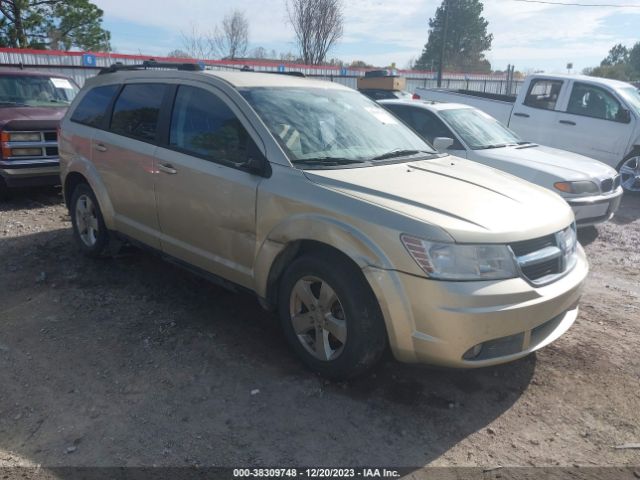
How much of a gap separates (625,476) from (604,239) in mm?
4907

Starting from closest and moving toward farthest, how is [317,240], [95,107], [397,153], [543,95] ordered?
[317,240] < [397,153] < [95,107] < [543,95]

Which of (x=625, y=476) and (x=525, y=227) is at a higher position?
(x=525, y=227)

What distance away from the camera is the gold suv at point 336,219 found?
2809 mm

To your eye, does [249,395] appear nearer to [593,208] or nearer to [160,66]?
[160,66]

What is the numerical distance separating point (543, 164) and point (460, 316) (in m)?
4.57

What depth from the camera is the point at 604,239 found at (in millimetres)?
6840

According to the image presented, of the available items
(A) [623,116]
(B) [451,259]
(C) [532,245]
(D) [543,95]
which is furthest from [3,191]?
(A) [623,116]

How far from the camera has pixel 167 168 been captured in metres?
4.06

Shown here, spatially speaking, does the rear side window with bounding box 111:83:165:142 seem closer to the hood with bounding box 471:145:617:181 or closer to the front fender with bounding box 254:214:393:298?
the front fender with bounding box 254:214:393:298

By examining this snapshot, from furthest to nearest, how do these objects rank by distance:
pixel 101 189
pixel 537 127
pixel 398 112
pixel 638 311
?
pixel 537 127 → pixel 398 112 → pixel 101 189 → pixel 638 311

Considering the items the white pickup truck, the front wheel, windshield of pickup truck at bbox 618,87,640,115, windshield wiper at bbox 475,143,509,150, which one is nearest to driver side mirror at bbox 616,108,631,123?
the white pickup truck

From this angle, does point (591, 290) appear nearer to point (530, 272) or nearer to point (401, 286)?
point (530, 272)

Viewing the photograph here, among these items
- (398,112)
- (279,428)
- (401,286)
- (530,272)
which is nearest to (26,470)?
(279,428)

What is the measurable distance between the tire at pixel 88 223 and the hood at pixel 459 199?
275 cm
